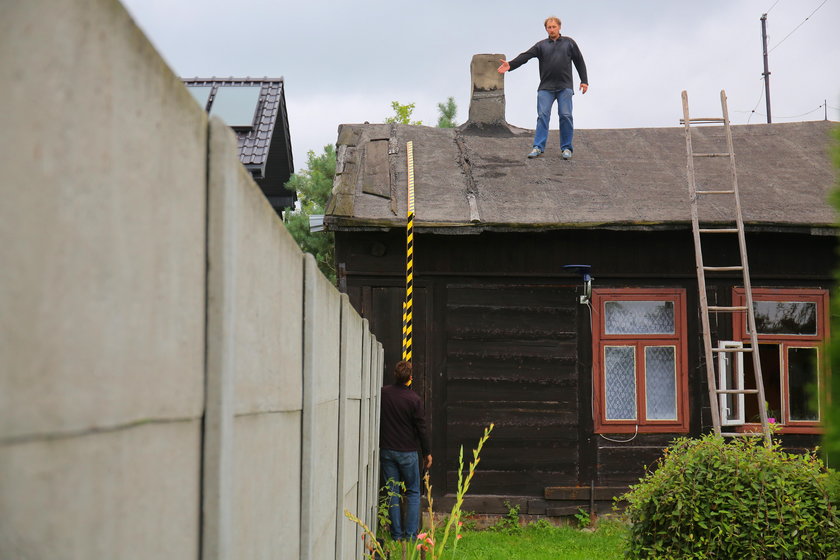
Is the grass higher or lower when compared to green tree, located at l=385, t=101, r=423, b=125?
lower

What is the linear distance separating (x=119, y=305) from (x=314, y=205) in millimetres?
24096

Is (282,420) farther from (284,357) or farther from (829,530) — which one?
(829,530)

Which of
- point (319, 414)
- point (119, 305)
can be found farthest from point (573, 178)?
point (119, 305)

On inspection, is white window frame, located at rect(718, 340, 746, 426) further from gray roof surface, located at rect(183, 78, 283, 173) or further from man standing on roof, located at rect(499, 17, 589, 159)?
gray roof surface, located at rect(183, 78, 283, 173)

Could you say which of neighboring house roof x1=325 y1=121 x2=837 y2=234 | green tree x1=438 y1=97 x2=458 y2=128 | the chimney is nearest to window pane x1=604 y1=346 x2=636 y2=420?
neighboring house roof x1=325 y1=121 x2=837 y2=234

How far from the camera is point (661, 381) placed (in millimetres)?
10078

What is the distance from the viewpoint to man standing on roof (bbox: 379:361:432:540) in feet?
26.5

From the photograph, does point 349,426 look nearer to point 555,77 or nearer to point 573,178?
point 573,178

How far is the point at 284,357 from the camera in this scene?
193cm

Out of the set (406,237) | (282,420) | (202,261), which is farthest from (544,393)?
(202,261)

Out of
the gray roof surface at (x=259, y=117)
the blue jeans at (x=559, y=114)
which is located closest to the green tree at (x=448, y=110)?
the gray roof surface at (x=259, y=117)

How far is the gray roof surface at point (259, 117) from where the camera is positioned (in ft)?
48.6

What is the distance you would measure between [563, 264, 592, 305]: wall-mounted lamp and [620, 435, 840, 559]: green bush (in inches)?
158

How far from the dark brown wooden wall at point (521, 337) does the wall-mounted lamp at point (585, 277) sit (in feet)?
0.34
